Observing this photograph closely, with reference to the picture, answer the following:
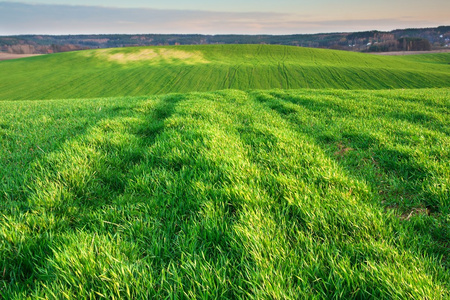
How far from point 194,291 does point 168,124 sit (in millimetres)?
4248

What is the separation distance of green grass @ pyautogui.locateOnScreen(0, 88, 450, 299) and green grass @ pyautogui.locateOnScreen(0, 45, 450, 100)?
135 feet

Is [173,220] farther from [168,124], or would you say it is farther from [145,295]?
[168,124]

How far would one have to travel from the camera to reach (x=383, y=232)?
195 cm

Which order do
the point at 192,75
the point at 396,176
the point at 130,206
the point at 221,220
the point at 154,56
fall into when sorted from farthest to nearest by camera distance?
the point at 154,56 → the point at 192,75 → the point at 396,176 → the point at 130,206 → the point at 221,220

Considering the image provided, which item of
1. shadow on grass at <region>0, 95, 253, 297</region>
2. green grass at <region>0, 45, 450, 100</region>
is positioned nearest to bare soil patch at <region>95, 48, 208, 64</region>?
green grass at <region>0, 45, 450, 100</region>

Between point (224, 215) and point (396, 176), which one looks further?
point (396, 176)

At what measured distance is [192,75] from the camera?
5078cm

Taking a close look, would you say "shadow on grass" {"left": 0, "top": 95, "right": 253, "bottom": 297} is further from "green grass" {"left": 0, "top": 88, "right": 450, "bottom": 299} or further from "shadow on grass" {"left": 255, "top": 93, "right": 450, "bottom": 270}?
"shadow on grass" {"left": 255, "top": 93, "right": 450, "bottom": 270}

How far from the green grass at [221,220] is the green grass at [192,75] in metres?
41.0

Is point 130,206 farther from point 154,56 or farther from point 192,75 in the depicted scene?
point 154,56

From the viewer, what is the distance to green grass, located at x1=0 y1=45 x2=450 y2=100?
41.5m

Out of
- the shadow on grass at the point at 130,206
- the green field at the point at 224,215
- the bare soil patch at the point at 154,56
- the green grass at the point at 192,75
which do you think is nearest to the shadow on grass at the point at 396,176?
the green field at the point at 224,215

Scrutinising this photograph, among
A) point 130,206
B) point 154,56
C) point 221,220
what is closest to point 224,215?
point 221,220

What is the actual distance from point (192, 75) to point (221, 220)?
172ft
